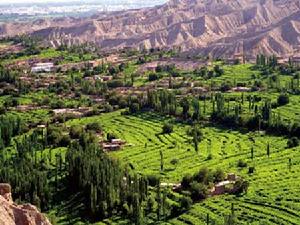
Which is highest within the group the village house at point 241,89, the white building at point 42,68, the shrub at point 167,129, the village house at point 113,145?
the white building at point 42,68

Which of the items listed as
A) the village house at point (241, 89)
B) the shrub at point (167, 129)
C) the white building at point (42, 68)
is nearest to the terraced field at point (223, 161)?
the shrub at point (167, 129)

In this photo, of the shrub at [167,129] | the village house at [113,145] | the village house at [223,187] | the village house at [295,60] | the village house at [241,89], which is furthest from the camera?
the village house at [295,60]

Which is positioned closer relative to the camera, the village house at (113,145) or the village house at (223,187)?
the village house at (223,187)

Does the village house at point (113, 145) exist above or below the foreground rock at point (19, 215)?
below

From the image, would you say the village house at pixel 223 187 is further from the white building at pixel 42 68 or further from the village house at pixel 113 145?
the white building at pixel 42 68

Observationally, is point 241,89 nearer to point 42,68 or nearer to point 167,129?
point 167,129

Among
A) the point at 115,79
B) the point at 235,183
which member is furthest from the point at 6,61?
the point at 235,183

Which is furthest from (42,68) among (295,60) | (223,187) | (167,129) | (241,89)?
(223,187)
